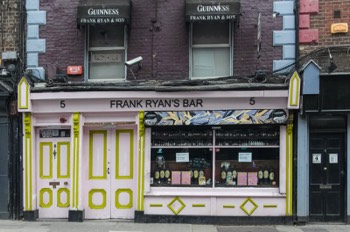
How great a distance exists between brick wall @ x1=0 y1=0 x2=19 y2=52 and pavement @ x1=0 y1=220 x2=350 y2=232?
174 inches

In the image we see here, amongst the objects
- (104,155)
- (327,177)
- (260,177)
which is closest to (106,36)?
(104,155)

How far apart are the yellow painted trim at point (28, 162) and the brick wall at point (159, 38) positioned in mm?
1477

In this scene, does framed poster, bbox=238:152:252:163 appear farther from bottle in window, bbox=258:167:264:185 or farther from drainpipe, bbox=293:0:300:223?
drainpipe, bbox=293:0:300:223

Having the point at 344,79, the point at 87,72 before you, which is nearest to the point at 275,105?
the point at 344,79

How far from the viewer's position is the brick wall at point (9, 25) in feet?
35.7

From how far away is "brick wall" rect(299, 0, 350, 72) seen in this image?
10.1 m

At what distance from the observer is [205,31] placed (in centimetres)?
1084

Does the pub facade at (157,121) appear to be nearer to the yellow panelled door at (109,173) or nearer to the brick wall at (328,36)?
the yellow panelled door at (109,173)

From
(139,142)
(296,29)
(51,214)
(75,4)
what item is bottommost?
(51,214)

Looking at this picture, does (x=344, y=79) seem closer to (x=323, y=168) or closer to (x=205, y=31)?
(x=323, y=168)

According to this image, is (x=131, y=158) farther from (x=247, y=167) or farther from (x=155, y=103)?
(x=247, y=167)

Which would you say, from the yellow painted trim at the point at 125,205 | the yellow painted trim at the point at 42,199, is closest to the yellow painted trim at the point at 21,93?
the yellow painted trim at the point at 42,199

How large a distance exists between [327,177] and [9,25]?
873cm

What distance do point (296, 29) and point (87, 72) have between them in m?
5.26
